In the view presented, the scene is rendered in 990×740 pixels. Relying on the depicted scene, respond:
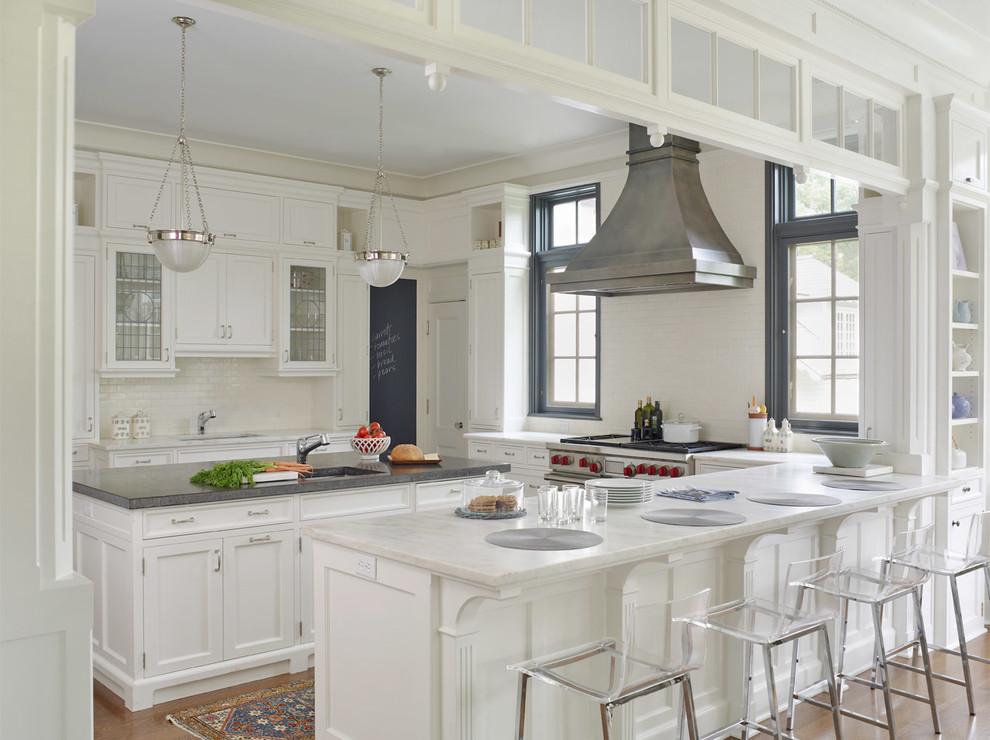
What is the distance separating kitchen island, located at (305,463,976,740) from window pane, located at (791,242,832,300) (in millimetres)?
2341

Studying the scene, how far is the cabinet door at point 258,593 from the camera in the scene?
13.6 ft

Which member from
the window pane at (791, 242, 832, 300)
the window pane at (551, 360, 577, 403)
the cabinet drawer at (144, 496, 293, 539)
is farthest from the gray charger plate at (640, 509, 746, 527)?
the window pane at (551, 360, 577, 403)

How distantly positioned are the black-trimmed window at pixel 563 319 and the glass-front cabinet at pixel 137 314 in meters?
2.98

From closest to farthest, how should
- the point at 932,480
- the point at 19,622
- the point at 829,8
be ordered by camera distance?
the point at 19,622 < the point at 829,8 < the point at 932,480

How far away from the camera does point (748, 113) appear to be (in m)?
4.61

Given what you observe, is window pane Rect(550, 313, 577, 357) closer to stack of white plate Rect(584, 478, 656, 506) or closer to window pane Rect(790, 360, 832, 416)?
window pane Rect(790, 360, 832, 416)

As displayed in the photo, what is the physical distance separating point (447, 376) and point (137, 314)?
2874mm

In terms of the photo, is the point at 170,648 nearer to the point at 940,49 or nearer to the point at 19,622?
the point at 19,622

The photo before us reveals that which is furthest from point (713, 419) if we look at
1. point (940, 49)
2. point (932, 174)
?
point (940, 49)

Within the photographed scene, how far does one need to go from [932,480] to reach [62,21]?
14.2ft

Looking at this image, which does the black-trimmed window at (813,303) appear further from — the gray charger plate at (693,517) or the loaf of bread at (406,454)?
the gray charger plate at (693,517)

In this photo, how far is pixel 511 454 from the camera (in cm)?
690

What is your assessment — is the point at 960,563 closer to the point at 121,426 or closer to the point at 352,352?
the point at 352,352

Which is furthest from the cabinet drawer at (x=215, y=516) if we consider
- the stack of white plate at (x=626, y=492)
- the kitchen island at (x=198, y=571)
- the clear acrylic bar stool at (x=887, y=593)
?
the clear acrylic bar stool at (x=887, y=593)
